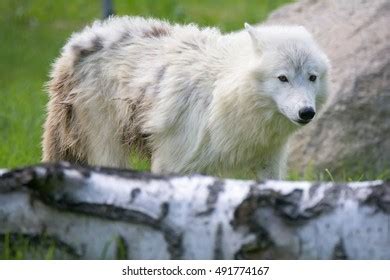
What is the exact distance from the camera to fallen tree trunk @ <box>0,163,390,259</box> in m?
4.14

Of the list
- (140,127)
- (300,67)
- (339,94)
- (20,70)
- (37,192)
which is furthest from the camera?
(20,70)

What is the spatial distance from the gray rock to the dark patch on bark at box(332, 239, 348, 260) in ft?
14.0

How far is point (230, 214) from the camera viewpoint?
4172 mm

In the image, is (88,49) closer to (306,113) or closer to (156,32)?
(156,32)

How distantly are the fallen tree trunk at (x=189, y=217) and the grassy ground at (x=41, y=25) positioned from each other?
5.94 m

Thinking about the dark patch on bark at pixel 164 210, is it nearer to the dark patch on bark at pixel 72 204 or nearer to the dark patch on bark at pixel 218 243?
the dark patch on bark at pixel 72 204

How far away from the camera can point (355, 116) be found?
8414 mm

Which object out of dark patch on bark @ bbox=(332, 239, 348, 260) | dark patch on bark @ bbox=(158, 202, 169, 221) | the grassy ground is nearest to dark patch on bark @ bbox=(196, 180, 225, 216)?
dark patch on bark @ bbox=(158, 202, 169, 221)

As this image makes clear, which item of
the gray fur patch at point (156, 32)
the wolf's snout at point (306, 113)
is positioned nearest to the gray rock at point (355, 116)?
the gray fur patch at point (156, 32)

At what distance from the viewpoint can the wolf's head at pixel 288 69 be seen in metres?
6.17

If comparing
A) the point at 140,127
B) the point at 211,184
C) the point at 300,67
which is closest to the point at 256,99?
the point at 300,67

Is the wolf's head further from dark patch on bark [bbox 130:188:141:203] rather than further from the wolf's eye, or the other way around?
dark patch on bark [bbox 130:188:141:203]

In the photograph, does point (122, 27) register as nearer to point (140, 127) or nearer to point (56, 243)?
point (140, 127)

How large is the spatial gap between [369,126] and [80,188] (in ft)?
15.4
